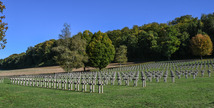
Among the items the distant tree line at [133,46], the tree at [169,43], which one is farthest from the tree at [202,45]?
the tree at [169,43]

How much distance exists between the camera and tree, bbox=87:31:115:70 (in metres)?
55.9

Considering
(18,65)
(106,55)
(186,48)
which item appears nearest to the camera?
(106,55)

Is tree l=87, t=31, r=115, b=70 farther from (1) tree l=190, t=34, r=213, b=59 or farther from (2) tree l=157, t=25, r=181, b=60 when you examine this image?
(1) tree l=190, t=34, r=213, b=59

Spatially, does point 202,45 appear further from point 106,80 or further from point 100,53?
point 106,80

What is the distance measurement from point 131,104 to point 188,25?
8057 cm

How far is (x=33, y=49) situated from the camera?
129375 millimetres

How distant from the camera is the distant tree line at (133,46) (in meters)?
51.7

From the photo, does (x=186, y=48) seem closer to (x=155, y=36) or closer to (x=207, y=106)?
(x=155, y=36)

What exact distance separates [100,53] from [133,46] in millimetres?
39482

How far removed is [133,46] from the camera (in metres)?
92.8

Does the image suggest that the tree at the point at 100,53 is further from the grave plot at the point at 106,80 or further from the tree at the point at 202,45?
the tree at the point at 202,45

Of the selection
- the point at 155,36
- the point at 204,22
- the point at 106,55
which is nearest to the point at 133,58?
the point at 155,36

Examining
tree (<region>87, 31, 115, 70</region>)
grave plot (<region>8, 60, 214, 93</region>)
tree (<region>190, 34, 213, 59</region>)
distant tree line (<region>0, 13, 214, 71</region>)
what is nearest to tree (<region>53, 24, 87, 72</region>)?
distant tree line (<region>0, 13, 214, 71</region>)

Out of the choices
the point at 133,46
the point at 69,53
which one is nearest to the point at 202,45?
the point at 133,46
